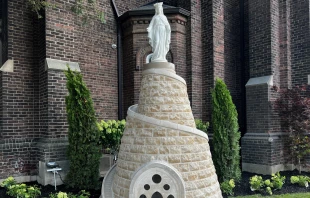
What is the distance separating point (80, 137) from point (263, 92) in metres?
6.93

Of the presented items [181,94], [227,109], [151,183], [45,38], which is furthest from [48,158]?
[227,109]

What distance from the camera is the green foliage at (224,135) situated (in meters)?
8.17

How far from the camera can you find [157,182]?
4719 millimetres

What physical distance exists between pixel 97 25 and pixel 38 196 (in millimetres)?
6223

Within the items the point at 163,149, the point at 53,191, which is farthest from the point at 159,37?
the point at 53,191

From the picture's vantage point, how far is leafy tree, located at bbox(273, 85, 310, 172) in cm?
920

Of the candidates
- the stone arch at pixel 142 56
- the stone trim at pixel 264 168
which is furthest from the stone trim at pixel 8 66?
the stone trim at pixel 264 168

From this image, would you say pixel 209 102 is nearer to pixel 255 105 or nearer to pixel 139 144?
pixel 255 105

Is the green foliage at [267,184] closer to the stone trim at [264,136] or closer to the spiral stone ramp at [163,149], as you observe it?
the stone trim at [264,136]

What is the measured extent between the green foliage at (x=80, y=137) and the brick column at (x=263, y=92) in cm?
608

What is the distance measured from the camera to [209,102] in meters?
10.4

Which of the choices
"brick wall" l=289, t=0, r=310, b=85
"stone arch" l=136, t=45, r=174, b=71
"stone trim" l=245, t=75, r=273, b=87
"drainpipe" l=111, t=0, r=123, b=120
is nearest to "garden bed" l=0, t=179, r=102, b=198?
"drainpipe" l=111, t=0, r=123, b=120

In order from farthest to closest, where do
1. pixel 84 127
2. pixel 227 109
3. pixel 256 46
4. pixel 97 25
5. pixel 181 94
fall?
1. pixel 256 46
2. pixel 97 25
3. pixel 227 109
4. pixel 84 127
5. pixel 181 94

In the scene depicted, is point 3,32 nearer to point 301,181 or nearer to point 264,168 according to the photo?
point 264,168
